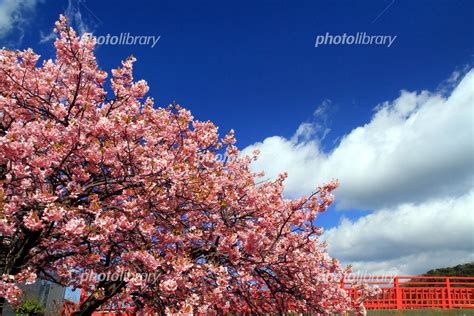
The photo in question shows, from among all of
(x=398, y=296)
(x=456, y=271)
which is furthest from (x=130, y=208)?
(x=456, y=271)

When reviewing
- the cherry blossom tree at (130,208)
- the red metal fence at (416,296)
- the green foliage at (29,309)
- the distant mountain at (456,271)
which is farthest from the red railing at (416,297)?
the distant mountain at (456,271)

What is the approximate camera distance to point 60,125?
700 centimetres

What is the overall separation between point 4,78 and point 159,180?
4.03 meters

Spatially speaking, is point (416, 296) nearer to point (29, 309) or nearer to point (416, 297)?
point (416, 297)

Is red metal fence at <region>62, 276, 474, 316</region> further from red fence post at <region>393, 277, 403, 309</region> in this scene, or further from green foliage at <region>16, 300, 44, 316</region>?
green foliage at <region>16, 300, 44, 316</region>

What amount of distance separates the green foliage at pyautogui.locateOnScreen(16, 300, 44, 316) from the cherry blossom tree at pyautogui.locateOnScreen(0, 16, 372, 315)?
8.45 meters

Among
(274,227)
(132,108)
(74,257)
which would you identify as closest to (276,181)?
(274,227)

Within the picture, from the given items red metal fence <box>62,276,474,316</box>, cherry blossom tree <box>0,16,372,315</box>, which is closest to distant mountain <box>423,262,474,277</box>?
red metal fence <box>62,276,474,316</box>

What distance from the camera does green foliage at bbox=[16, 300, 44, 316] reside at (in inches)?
617

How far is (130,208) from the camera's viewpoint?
6742 mm

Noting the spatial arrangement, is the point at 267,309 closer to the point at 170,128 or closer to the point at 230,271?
the point at 230,271

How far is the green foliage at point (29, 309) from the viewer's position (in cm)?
1566

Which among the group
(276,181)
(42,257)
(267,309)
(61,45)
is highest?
(61,45)

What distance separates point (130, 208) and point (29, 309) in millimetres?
12201
